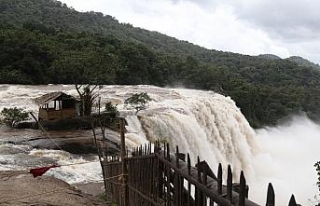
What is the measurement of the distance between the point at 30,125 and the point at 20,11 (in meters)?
50.3

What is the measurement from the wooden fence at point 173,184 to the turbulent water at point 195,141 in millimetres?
5567

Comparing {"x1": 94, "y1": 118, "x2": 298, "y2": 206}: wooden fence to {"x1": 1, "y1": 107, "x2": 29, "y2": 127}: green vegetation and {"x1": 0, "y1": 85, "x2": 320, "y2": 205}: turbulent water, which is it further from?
{"x1": 1, "y1": 107, "x2": 29, "y2": 127}: green vegetation

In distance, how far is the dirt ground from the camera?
26.2 feet

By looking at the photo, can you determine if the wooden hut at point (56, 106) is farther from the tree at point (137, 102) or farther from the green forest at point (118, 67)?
the tree at point (137, 102)

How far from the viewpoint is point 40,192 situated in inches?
346

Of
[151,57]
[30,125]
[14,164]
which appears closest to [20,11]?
[151,57]

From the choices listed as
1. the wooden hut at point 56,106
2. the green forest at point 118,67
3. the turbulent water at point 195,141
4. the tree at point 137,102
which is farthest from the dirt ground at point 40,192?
the green forest at point 118,67

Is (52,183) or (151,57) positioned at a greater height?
(151,57)

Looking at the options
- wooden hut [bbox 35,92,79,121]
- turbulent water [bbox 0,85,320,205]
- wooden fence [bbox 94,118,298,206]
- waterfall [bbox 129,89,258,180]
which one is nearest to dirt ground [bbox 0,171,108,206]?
turbulent water [bbox 0,85,320,205]

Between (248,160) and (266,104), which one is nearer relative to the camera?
(248,160)

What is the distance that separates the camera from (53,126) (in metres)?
16.7

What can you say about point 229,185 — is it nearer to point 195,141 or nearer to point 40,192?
point 40,192

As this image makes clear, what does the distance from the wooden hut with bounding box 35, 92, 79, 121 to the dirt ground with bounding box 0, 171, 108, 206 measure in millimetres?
6778

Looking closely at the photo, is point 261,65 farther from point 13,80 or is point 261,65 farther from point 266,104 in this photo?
point 13,80
